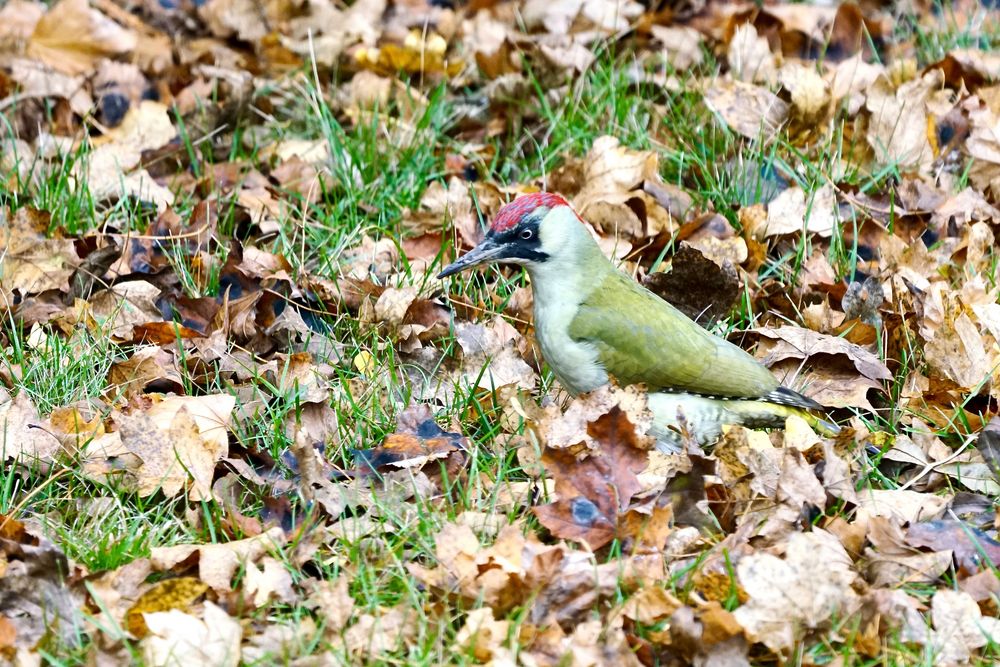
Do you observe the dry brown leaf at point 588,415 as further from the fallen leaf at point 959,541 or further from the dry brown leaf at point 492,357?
the fallen leaf at point 959,541

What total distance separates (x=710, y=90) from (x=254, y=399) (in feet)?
8.68

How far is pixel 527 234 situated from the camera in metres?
4.08

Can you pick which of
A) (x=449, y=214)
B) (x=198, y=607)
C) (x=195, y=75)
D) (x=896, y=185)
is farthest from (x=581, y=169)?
(x=198, y=607)

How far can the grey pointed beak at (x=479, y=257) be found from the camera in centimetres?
404

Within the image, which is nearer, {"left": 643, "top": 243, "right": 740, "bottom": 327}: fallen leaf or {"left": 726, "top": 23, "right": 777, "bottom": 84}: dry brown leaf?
{"left": 643, "top": 243, "right": 740, "bottom": 327}: fallen leaf

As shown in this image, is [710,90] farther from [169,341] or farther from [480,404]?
[169,341]

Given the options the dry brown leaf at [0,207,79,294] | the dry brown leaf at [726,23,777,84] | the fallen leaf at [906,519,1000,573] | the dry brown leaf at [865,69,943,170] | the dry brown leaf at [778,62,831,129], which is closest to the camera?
the fallen leaf at [906,519,1000,573]

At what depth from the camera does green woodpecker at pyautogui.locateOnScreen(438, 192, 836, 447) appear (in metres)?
3.95

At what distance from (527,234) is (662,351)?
57cm

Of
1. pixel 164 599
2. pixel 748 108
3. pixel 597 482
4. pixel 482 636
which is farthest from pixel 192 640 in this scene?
pixel 748 108

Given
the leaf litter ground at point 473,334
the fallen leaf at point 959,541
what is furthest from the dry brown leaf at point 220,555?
the fallen leaf at point 959,541

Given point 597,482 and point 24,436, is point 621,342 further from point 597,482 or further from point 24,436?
point 24,436

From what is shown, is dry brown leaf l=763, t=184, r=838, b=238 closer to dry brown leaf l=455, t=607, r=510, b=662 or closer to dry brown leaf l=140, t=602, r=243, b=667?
dry brown leaf l=455, t=607, r=510, b=662

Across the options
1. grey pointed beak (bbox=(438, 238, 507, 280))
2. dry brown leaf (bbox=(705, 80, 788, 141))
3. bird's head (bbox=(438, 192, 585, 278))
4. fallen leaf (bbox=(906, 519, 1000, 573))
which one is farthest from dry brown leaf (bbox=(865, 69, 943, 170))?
fallen leaf (bbox=(906, 519, 1000, 573))
